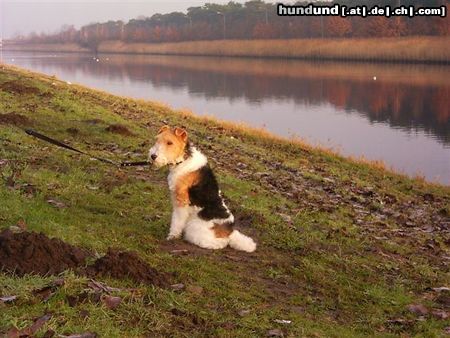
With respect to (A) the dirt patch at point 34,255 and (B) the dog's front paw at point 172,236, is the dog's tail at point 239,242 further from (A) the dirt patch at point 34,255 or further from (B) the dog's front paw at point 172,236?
(A) the dirt patch at point 34,255

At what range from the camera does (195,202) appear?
911 cm

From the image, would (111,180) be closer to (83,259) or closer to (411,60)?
(83,259)

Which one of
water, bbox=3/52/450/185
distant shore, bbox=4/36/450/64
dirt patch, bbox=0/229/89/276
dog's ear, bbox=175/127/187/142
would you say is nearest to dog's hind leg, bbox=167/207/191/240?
dog's ear, bbox=175/127/187/142

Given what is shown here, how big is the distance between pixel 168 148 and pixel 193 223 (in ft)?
4.54

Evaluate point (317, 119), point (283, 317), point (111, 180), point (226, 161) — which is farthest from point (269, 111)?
point (283, 317)

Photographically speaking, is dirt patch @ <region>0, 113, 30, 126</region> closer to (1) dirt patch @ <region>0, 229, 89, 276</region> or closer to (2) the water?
(1) dirt patch @ <region>0, 229, 89, 276</region>

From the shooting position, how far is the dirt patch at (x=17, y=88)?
24.7 metres

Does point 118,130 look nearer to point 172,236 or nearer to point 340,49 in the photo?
point 172,236

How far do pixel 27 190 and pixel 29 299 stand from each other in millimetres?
5050

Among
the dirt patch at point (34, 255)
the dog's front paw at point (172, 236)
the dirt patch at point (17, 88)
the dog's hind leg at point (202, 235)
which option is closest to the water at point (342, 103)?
the dirt patch at point (17, 88)

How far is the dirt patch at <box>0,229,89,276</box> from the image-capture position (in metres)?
6.16

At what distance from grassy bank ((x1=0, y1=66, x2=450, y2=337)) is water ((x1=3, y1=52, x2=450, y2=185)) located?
441 inches

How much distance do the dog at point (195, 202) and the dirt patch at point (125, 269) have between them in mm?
2198

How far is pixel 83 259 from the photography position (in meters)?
6.84
